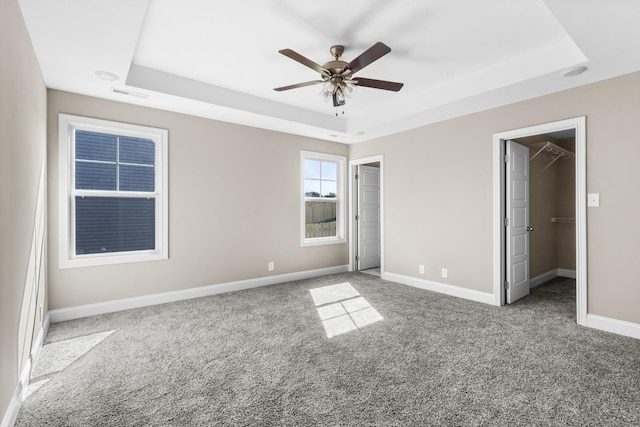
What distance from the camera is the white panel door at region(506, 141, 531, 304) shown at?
3992 mm

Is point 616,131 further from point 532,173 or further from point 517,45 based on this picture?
point 532,173

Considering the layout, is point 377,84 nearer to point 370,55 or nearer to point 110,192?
point 370,55

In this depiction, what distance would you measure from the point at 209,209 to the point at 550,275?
5688mm

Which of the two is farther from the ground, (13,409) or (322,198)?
(322,198)

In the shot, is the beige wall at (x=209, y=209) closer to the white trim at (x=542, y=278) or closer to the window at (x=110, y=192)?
the window at (x=110, y=192)

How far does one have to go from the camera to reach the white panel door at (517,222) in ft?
13.1

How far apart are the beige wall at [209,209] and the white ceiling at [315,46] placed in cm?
29

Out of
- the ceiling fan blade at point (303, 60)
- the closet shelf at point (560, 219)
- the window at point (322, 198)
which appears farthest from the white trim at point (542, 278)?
the ceiling fan blade at point (303, 60)

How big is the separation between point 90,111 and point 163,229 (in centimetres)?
157

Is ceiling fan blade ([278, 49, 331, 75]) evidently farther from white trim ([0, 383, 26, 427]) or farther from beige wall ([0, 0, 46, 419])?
white trim ([0, 383, 26, 427])

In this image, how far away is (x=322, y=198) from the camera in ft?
19.0

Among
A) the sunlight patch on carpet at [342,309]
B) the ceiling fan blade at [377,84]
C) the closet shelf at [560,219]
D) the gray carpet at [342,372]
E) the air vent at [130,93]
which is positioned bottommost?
the gray carpet at [342,372]

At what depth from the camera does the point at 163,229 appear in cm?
405

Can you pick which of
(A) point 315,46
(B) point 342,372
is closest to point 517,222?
(B) point 342,372
